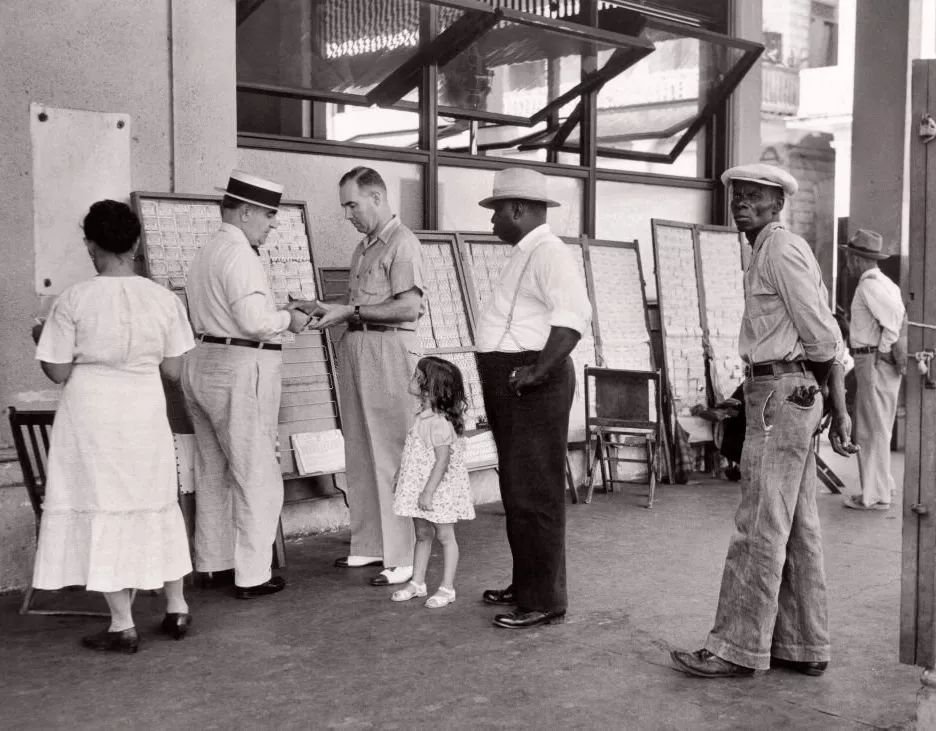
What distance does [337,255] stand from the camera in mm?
7348

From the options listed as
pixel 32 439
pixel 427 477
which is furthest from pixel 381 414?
pixel 32 439

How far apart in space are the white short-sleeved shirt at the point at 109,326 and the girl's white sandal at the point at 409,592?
1561 mm

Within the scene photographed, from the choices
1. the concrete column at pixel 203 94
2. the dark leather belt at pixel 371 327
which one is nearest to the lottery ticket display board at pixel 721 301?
the dark leather belt at pixel 371 327

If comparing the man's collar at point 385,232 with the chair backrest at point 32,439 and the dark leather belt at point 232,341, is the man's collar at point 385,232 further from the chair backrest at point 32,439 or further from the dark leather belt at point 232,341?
the chair backrest at point 32,439

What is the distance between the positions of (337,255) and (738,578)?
12.4 ft

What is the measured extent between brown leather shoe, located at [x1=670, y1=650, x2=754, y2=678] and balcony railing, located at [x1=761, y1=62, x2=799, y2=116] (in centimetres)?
1657

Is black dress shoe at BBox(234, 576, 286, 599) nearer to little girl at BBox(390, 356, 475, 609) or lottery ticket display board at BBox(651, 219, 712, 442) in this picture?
little girl at BBox(390, 356, 475, 609)

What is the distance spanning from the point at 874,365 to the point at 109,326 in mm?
5444

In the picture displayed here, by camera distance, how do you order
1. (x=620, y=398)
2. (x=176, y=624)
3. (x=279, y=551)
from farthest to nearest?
(x=620, y=398), (x=279, y=551), (x=176, y=624)

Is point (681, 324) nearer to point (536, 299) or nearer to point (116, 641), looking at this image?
point (536, 299)

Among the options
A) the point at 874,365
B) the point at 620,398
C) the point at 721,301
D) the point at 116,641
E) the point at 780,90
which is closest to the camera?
the point at 116,641

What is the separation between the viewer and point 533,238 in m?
5.03

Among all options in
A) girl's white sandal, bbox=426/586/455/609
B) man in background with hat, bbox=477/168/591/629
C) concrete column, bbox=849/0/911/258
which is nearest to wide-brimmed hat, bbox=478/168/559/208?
man in background with hat, bbox=477/168/591/629

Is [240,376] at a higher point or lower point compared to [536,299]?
lower
